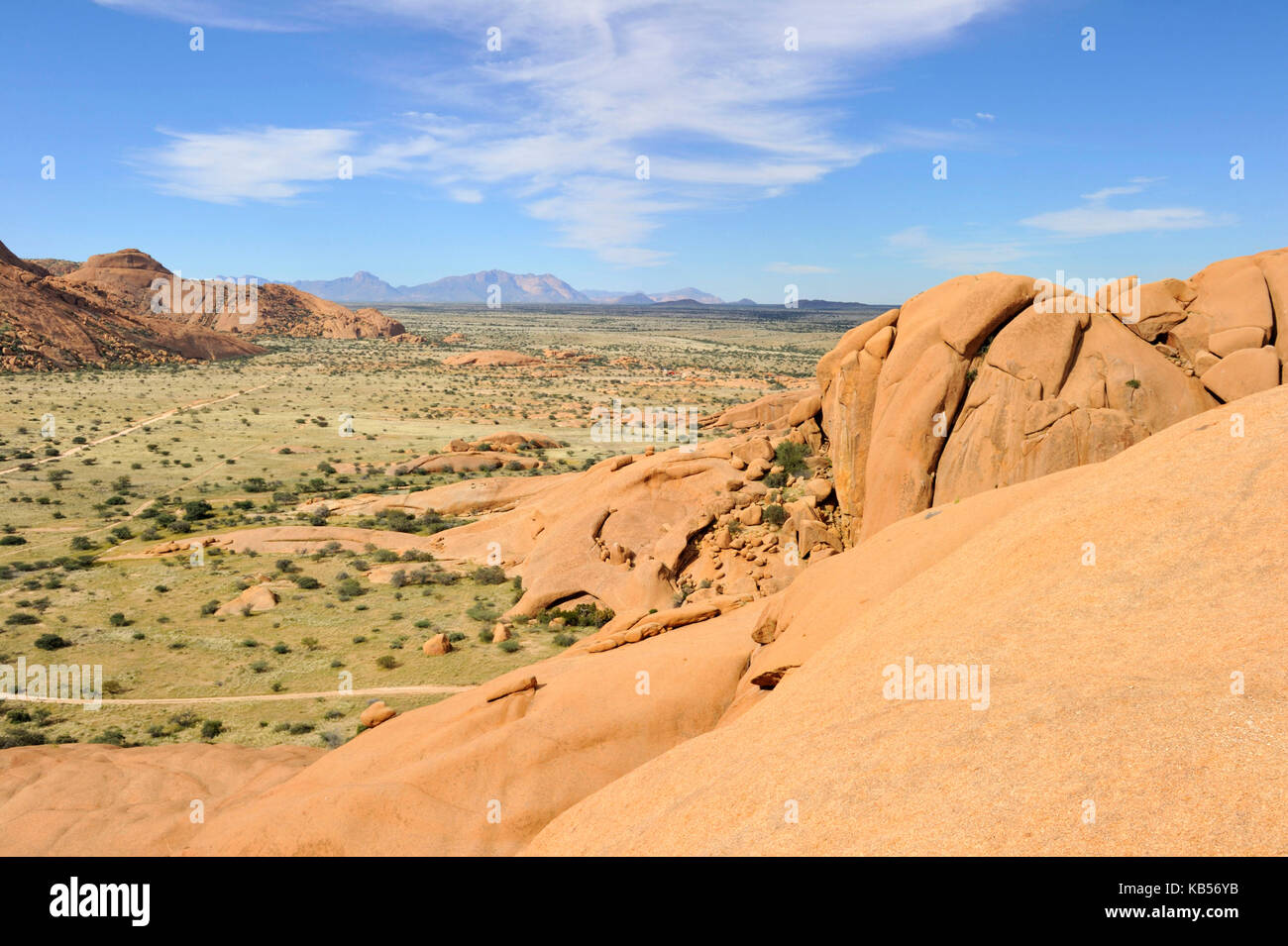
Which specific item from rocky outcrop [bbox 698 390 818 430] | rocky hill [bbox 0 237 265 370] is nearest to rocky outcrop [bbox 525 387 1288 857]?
rocky outcrop [bbox 698 390 818 430]

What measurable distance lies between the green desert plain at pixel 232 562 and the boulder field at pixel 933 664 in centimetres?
348

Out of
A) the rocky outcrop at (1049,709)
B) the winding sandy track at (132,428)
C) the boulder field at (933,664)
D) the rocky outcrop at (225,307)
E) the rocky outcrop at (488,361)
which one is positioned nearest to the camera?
the rocky outcrop at (1049,709)

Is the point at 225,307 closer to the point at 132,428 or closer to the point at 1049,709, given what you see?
the point at 132,428

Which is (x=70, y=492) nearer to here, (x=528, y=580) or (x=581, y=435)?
(x=528, y=580)

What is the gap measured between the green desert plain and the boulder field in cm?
348

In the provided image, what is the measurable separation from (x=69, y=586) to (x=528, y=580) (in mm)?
17334

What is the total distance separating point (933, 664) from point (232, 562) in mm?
31365

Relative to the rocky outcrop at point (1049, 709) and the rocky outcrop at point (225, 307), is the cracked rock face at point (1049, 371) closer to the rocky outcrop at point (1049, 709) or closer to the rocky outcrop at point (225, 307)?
the rocky outcrop at point (1049, 709)

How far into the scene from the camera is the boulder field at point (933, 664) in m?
6.48

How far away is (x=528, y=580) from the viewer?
28.3 meters

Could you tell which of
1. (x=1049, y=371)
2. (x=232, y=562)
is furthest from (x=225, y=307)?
(x=1049, y=371)

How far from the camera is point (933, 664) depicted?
28.3ft

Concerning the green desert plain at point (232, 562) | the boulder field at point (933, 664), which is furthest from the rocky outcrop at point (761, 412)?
the boulder field at point (933, 664)

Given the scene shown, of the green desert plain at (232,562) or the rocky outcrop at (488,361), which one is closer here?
the green desert plain at (232,562)
